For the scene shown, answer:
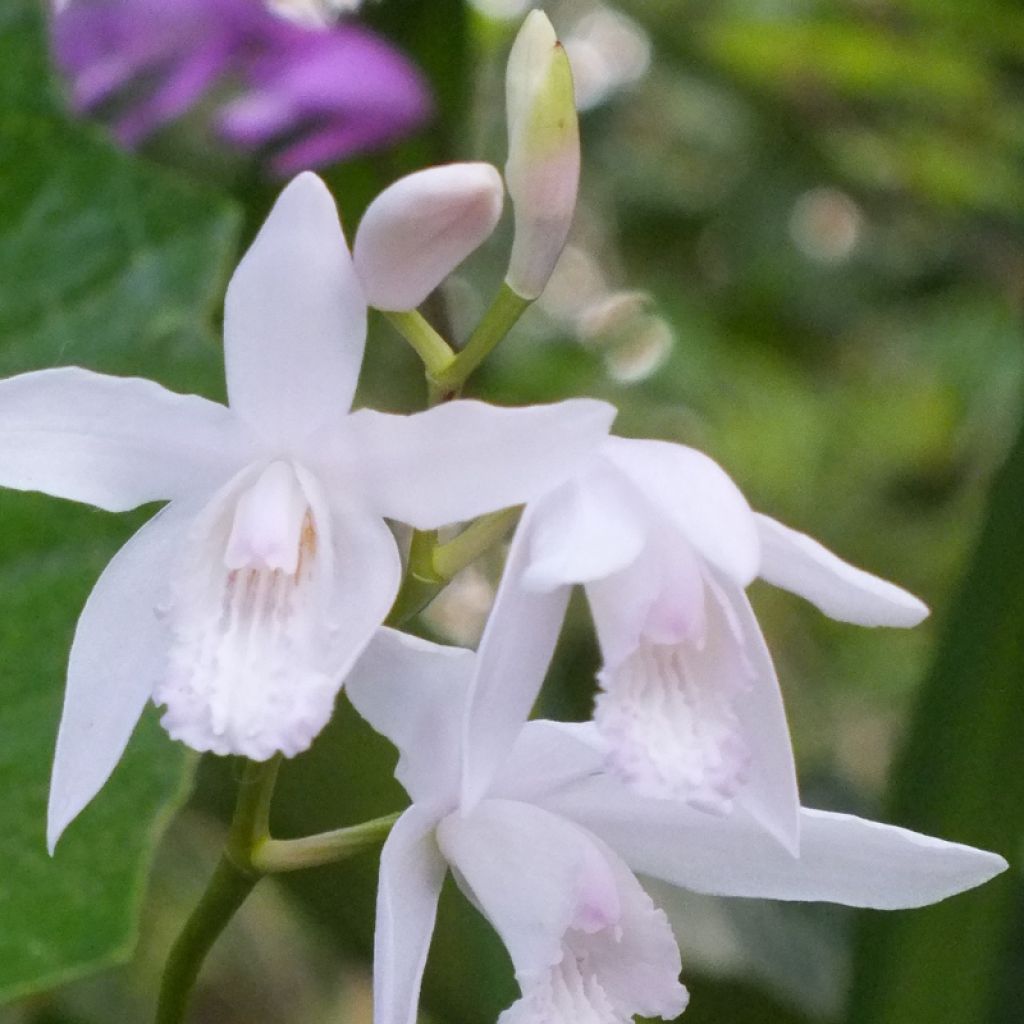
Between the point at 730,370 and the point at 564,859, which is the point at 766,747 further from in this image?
the point at 730,370

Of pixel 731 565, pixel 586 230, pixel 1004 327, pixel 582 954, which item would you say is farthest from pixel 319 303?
pixel 586 230

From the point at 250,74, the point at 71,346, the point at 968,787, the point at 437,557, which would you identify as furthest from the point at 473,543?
the point at 250,74

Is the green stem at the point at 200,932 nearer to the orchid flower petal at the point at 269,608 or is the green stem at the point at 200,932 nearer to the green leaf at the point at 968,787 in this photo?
the orchid flower petal at the point at 269,608

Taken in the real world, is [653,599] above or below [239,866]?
above

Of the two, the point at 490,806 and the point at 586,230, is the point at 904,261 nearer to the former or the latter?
the point at 586,230

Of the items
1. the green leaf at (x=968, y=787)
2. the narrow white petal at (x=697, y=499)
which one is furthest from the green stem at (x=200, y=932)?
the green leaf at (x=968, y=787)

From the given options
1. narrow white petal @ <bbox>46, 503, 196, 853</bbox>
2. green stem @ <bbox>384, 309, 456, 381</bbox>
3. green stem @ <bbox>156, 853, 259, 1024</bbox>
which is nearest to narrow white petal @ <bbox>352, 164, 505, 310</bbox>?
green stem @ <bbox>384, 309, 456, 381</bbox>

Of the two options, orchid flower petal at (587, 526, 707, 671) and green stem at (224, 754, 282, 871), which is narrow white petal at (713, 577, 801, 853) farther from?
green stem at (224, 754, 282, 871)
